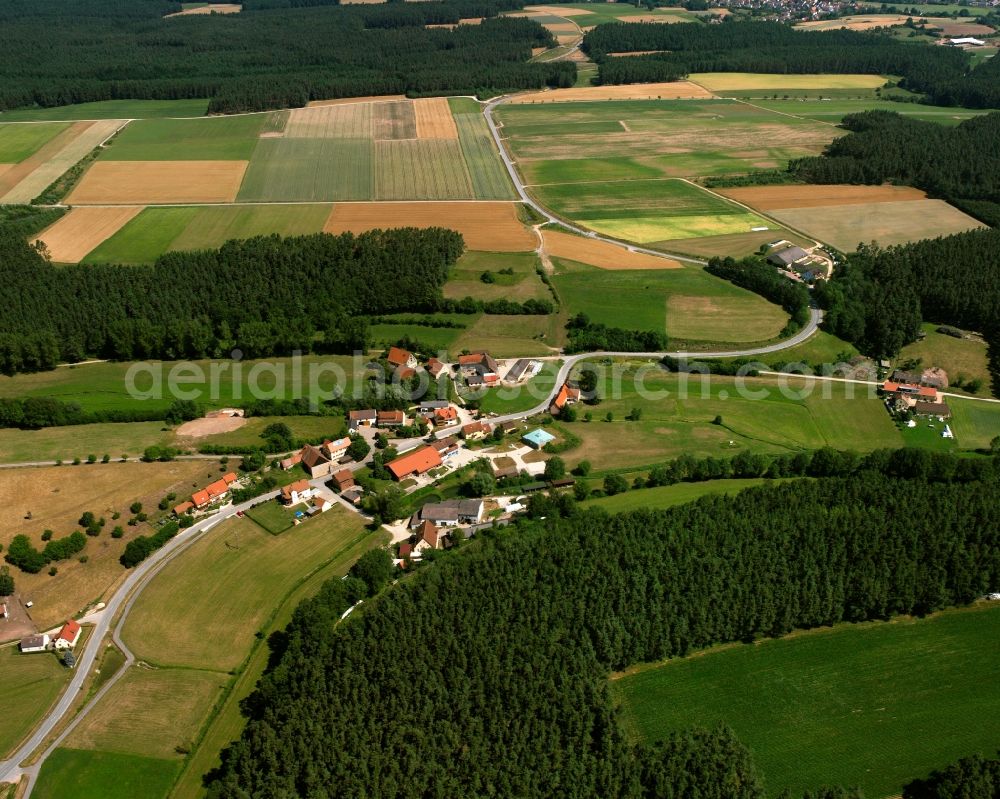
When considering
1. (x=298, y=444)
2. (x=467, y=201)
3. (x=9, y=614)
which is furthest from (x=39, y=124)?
(x=9, y=614)

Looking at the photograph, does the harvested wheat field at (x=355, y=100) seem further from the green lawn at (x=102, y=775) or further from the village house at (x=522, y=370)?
the green lawn at (x=102, y=775)

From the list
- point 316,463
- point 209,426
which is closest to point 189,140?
point 209,426

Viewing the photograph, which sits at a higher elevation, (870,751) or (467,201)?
(467,201)

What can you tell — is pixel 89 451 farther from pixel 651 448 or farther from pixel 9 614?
pixel 651 448

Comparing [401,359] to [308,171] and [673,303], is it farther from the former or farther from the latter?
[308,171]

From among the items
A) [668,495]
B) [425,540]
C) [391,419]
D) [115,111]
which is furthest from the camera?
[115,111]

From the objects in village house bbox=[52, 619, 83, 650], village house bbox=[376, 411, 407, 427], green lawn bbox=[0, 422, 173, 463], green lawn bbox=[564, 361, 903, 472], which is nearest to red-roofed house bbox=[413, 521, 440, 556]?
green lawn bbox=[564, 361, 903, 472]

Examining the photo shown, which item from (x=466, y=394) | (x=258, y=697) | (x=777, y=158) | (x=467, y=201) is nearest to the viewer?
(x=258, y=697)
